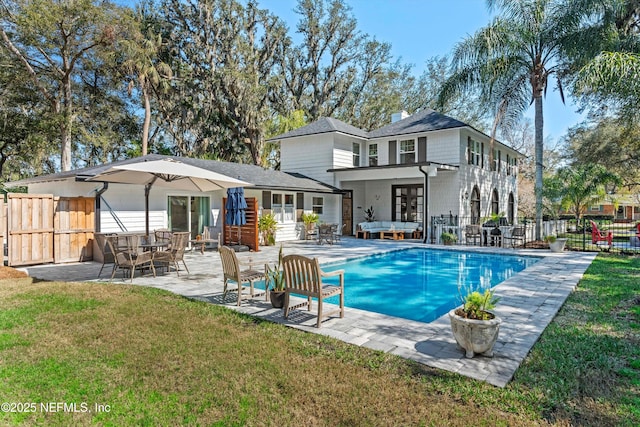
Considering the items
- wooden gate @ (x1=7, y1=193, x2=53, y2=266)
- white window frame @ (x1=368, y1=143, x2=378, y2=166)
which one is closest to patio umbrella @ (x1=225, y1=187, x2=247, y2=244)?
wooden gate @ (x1=7, y1=193, x2=53, y2=266)

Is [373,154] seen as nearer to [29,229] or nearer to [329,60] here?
[329,60]

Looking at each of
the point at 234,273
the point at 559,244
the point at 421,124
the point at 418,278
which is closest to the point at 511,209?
the point at 421,124

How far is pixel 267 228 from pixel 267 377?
40.5ft

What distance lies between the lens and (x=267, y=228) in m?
15.7

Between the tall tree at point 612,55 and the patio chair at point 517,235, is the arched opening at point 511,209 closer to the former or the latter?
the tall tree at point 612,55

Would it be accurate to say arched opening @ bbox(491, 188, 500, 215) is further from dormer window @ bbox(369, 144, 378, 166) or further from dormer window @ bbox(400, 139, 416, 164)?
dormer window @ bbox(369, 144, 378, 166)

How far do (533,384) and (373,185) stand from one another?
19.0 metres

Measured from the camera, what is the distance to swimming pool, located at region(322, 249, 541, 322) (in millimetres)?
7160

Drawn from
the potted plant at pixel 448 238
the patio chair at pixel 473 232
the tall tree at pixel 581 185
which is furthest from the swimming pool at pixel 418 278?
the tall tree at pixel 581 185

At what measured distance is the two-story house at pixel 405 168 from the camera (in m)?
18.0

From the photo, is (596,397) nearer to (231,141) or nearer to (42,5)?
(42,5)

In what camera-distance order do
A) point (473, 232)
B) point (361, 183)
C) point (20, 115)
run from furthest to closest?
point (361, 183)
point (20, 115)
point (473, 232)

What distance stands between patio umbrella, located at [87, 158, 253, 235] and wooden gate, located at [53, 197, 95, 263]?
61.4 inches

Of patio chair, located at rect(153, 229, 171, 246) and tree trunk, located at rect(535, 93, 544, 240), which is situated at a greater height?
tree trunk, located at rect(535, 93, 544, 240)
